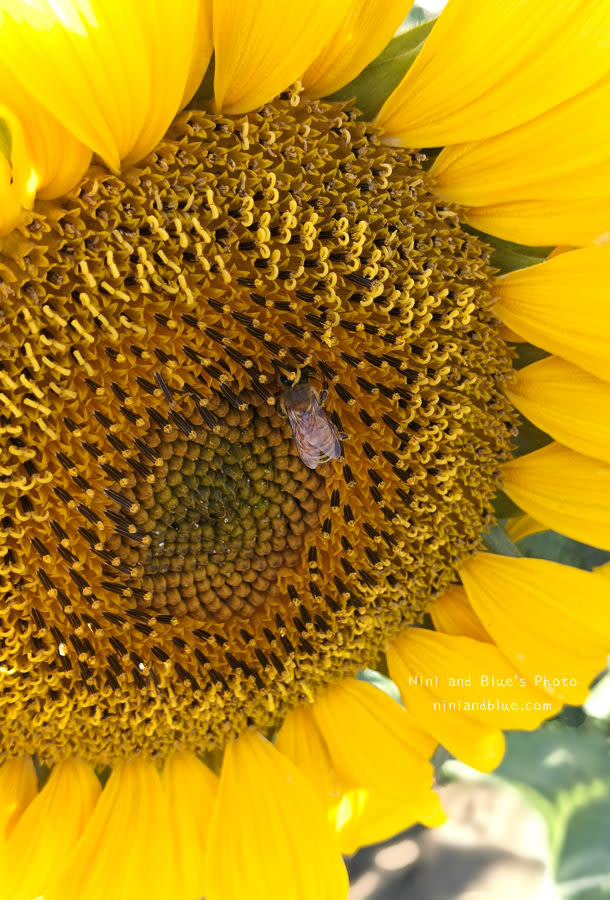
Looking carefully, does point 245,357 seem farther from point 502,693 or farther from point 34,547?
point 502,693

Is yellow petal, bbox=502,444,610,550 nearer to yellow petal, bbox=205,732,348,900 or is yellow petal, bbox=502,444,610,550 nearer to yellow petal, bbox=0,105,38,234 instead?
yellow petal, bbox=205,732,348,900

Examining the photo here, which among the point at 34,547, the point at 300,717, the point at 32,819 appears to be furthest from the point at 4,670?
the point at 300,717

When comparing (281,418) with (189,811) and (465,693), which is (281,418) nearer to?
(465,693)

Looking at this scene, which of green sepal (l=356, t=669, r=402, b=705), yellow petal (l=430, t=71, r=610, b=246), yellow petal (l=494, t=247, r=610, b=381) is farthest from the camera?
green sepal (l=356, t=669, r=402, b=705)

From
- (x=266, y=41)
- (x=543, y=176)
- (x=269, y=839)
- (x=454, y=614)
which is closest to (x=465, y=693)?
(x=454, y=614)

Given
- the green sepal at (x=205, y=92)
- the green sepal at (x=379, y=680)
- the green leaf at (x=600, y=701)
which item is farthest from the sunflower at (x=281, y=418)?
the green leaf at (x=600, y=701)

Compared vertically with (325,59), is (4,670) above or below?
below

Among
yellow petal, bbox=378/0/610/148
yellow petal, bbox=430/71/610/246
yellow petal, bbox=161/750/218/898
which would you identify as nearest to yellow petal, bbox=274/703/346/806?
yellow petal, bbox=161/750/218/898
